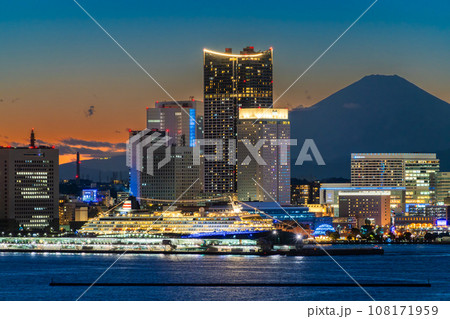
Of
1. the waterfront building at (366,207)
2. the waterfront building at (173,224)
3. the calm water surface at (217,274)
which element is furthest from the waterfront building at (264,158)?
the calm water surface at (217,274)

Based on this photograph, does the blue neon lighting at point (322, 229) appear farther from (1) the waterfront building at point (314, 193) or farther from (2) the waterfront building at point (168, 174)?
(1) the waterfront building at point (314, 193)

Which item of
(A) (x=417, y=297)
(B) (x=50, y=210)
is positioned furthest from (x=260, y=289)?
(B) (x=50, y=210)

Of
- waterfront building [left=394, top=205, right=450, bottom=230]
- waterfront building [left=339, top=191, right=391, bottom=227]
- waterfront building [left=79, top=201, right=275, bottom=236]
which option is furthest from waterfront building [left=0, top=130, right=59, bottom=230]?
waterfront building [left=394, top=205, right=450, bottom=230]

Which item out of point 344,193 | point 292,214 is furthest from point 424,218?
point 292,214

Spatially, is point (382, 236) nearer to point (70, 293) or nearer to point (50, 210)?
point (50, 210)

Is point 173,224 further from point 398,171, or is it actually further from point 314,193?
point 398,171
